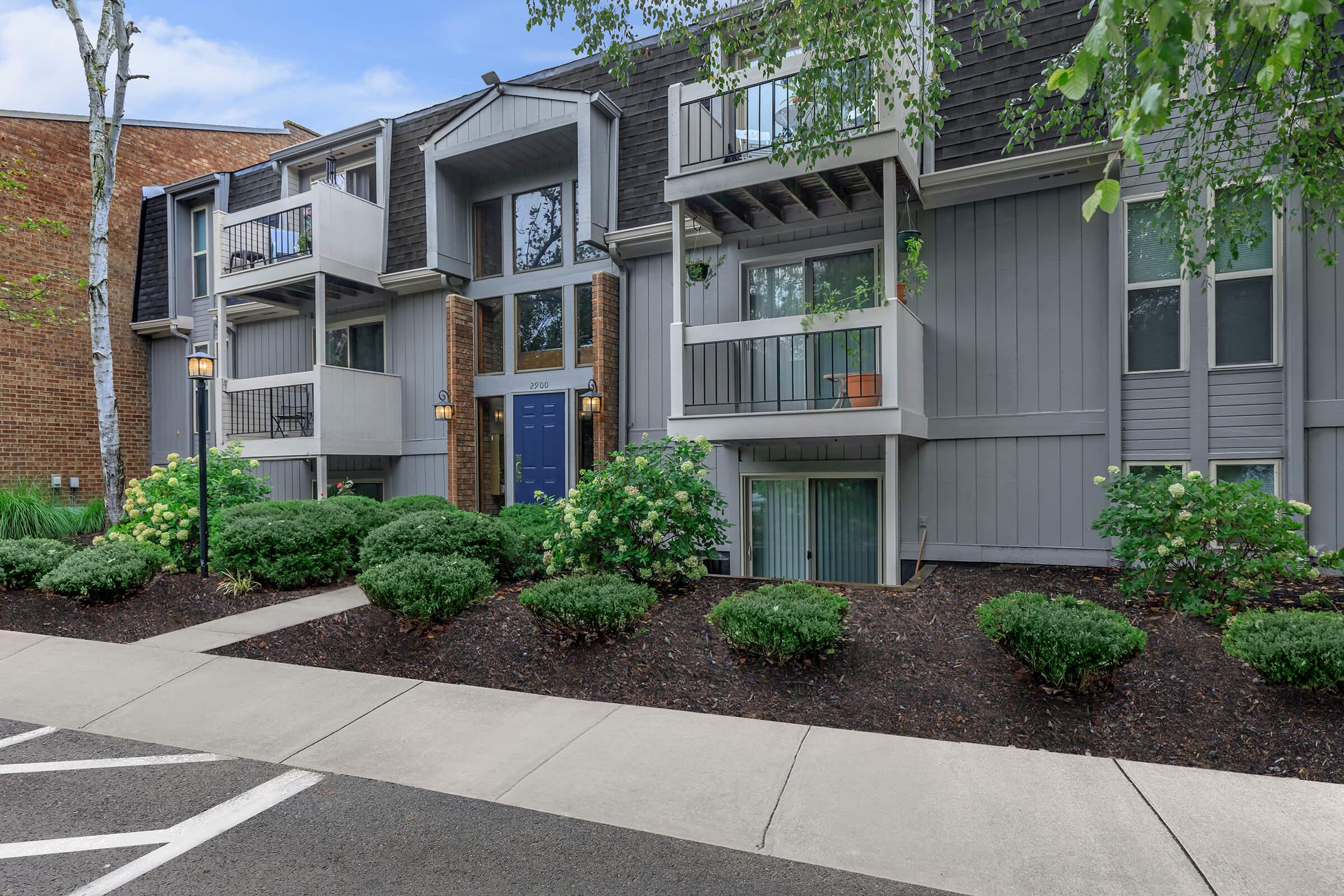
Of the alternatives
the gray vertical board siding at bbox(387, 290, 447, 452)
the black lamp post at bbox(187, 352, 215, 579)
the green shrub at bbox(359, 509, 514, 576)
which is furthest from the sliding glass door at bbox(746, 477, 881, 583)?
the black lamp post at bbox(187, 352, 215, 579)

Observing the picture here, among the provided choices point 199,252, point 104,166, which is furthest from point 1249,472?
point 199,252

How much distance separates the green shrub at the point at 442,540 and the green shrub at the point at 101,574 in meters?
2.19

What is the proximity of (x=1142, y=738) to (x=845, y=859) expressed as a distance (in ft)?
6.57

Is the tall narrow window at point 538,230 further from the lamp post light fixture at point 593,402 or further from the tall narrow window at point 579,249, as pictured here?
the lamp post light fixture at point 593,402

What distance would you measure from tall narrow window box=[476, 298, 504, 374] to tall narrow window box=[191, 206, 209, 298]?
6.77 m

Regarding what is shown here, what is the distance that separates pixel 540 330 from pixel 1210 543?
878 centimetres

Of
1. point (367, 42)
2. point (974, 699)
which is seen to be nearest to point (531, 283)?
point (367, 42)

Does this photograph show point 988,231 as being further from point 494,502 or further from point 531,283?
point 494,502

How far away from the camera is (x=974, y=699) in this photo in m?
4.34

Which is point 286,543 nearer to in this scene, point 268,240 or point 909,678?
point 909,678

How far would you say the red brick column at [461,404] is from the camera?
11.4m

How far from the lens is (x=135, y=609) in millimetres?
7074

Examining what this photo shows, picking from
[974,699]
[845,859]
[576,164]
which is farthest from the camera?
[576,164]

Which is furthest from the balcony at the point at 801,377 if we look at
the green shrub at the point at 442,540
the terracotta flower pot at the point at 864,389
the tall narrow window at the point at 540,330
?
the tall narrow window at the point at 540,330
